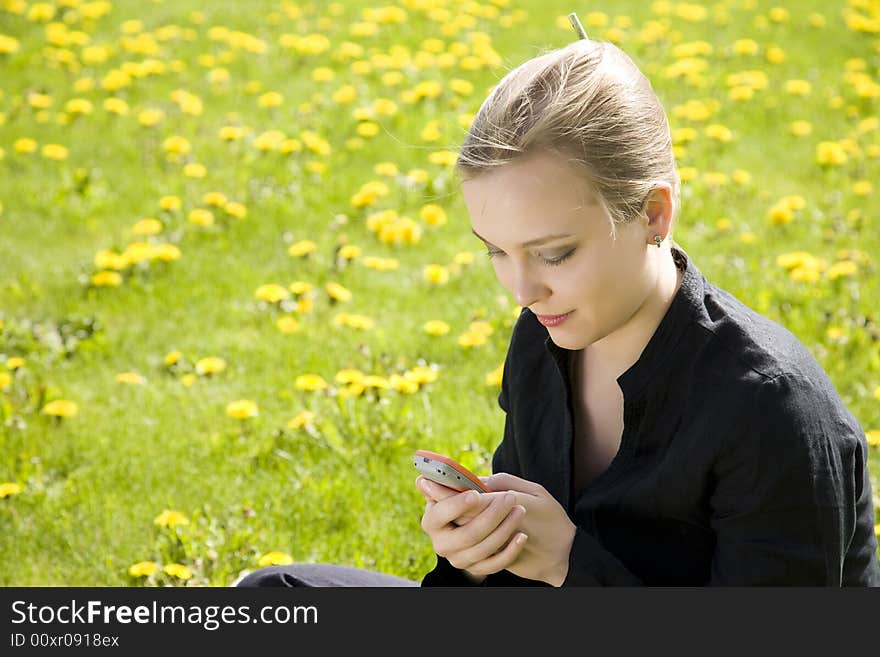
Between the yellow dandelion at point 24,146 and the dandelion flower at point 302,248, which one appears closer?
the dandelion flower at point 302,248

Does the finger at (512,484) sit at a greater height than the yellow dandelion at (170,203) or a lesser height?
greater

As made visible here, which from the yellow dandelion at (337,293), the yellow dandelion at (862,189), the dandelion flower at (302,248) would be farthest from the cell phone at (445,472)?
the yellow dandelion at (862,189)

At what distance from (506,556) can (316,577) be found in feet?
2.16

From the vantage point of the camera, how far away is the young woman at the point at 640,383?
1735 mm

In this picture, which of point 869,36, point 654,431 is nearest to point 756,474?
point 654,431

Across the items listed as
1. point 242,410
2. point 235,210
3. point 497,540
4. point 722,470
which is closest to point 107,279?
point 235,210

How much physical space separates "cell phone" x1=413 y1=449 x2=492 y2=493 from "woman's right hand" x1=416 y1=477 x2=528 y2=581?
0.02 meters

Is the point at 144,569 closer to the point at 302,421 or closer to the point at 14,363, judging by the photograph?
the point at 302,421

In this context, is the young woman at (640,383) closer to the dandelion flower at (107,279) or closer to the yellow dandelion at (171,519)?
the yellow dandelion at (171,519)

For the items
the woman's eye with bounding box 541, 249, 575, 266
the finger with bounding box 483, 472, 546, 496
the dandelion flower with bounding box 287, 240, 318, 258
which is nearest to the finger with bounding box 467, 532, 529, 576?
the finger with bounding box 483, 472, 546, 496

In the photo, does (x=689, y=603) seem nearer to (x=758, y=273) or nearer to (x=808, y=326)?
(x=808, y=326)

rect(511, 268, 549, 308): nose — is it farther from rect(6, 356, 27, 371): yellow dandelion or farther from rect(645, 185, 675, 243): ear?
rect(6, 356, 27, 371): yellow dandelion

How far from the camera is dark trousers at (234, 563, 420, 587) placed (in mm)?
2355

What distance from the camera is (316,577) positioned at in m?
2.36
